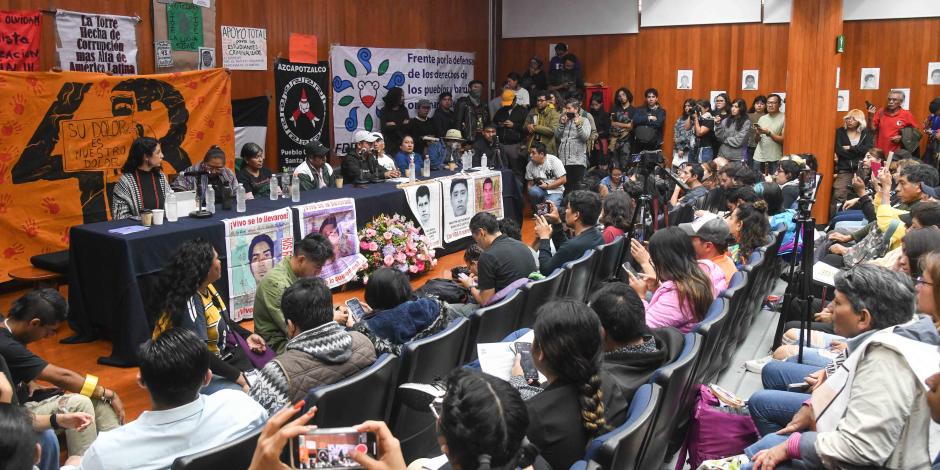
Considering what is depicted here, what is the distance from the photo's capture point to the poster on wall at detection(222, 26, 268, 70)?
27.3 ft

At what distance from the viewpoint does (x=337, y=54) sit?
379 inches

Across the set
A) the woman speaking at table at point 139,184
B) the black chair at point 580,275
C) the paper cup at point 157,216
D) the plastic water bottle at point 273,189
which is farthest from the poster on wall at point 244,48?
the black chair at point 580,275

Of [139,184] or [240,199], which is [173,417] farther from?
[139,184]

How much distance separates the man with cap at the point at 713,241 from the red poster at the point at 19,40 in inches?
212

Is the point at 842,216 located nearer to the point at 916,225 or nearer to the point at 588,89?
the point at 916,225

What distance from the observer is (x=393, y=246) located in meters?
6.64

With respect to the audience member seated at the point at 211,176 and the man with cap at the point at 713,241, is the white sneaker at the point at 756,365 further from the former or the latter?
the audience member seated at the point at 211,176

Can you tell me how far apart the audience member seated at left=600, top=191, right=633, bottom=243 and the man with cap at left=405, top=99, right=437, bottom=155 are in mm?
5174

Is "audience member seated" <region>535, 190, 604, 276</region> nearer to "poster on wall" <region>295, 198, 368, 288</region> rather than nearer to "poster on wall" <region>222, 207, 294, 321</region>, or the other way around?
"poster on wall" <region>222, 207, 294, 321</region>

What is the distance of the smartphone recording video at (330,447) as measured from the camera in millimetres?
1564

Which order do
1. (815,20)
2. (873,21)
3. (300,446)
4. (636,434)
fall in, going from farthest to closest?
1. (873,21)
2. (815,20)
3. (636,434)
4. (300,446)

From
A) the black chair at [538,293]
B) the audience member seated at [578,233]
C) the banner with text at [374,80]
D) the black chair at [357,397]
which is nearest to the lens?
the black chair at [357,397]

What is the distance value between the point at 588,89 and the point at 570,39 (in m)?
0.89

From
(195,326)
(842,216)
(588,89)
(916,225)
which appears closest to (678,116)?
(588,89)
